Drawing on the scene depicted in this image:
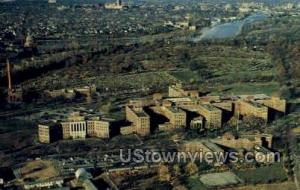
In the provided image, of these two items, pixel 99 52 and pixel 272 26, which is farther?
pixel 272 26

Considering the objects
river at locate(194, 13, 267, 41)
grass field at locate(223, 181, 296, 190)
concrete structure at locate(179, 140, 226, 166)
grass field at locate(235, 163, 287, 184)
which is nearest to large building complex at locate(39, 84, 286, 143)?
concrete structure at locate(179, 140, 226, 166)

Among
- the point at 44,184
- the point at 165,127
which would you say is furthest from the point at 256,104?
the point at 44,184

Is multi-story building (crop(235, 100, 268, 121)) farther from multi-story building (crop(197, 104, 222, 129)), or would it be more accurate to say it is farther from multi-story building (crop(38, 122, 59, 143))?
multi-story building (crop(38, 122, 59, 143))

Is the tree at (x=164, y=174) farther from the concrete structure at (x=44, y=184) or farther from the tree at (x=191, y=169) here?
the concrete structure at (x=44, y=184)

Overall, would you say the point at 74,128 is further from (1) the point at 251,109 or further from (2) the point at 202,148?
(1) the point at 251,109

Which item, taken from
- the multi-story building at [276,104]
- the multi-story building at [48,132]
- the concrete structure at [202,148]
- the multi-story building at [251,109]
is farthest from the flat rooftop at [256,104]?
the multi-story building at [48,132]

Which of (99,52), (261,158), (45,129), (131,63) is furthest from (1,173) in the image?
(99,52)

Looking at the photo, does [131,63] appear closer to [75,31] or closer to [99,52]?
[99,52]
